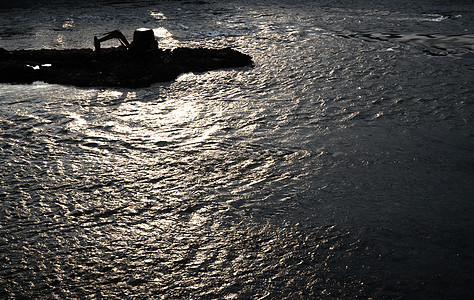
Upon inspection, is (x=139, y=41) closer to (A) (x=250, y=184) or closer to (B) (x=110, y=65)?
(B) (x=110, y=65)

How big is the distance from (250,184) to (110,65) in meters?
5.07

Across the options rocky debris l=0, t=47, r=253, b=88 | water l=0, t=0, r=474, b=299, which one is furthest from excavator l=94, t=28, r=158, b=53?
water l=0, t=0, r=474, b=299

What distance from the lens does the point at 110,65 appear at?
8.28m

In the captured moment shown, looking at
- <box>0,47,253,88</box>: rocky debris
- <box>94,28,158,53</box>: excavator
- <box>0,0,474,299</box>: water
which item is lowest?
<box>0,0,474,299</box>: water

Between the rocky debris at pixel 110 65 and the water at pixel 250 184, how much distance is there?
15.6 inches

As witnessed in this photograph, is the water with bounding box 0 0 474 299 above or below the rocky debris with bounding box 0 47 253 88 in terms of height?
below

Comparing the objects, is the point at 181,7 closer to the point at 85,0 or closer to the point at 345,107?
the point at 85,0

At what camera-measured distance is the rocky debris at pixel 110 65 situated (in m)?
7.68

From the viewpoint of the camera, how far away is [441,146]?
16.6ft

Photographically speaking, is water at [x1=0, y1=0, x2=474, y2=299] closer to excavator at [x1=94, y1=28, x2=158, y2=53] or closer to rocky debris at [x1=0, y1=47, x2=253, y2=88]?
rocky debris at [x1=0, y1=47, x2=253, y2=88]

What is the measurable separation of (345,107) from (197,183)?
288 centimetres

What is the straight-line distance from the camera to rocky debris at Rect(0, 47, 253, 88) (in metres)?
7.68

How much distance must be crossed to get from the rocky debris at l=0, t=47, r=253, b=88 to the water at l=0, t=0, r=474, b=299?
15.6 inches

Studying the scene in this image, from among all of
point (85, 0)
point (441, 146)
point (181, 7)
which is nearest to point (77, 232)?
point (441, 146)
